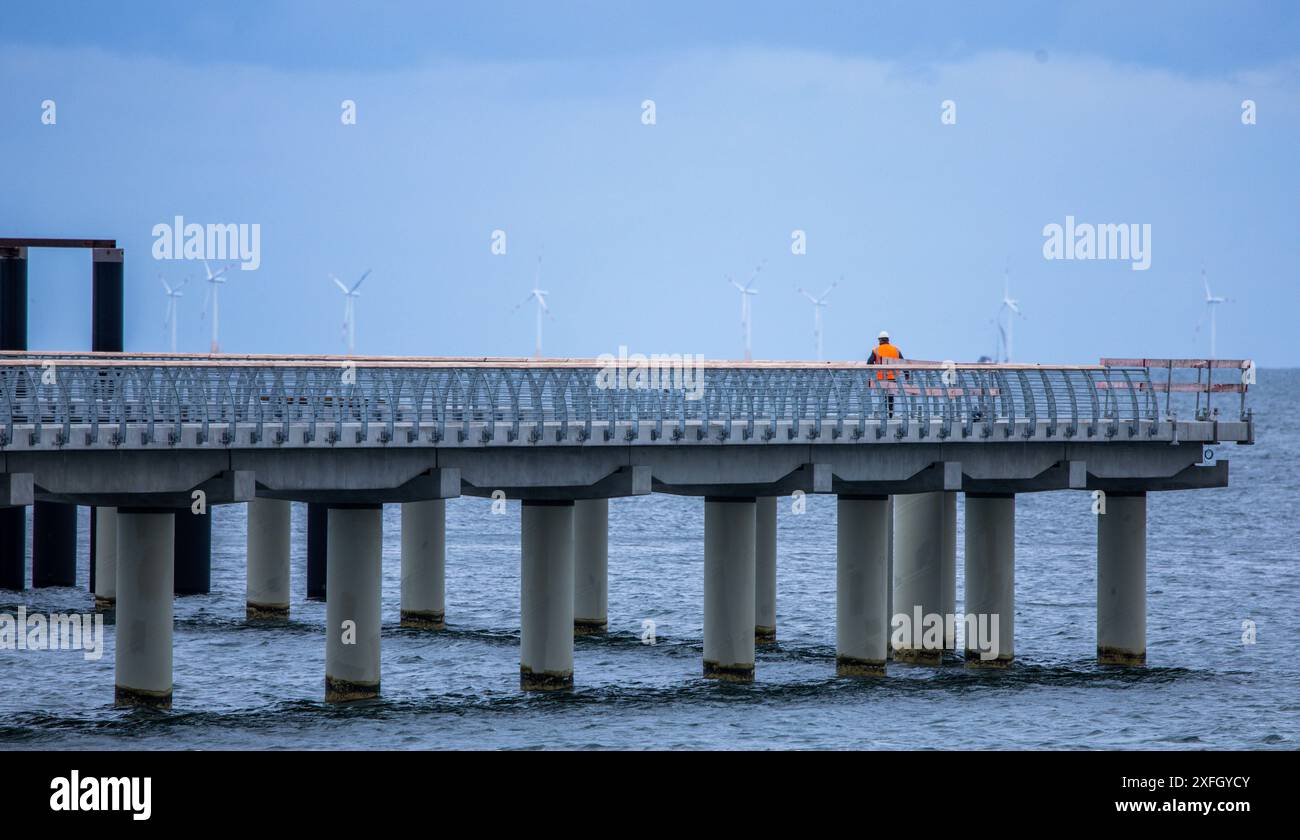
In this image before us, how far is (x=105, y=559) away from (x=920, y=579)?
1154 inches

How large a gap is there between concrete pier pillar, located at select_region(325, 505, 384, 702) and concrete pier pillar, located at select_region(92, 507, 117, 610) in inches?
901

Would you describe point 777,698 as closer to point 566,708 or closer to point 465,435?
point 566,708

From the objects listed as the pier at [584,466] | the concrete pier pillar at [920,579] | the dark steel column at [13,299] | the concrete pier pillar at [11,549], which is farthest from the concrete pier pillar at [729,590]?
the concrete pier pillar at [11,549]

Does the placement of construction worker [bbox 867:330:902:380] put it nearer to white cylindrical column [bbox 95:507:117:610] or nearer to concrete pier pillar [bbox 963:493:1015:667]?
concrete pier pillar [bbox 963:493:1015:667]

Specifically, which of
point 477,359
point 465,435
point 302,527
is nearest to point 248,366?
point 465,435

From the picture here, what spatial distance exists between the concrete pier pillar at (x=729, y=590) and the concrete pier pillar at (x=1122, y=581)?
11.3 meters

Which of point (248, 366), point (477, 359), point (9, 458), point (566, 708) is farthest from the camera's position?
point (477, 359)

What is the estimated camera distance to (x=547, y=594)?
49.8m

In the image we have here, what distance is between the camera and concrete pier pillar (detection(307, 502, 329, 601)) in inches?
2813

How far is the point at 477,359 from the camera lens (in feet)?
201

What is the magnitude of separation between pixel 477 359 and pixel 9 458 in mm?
21207

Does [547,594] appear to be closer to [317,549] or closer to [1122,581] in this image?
[1122,581]

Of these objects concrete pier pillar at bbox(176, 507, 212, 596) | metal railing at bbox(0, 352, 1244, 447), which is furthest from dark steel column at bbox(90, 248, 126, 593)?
metal railing at bbox(0, 352, 1244, 447)

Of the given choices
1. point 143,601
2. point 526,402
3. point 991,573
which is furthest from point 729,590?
point 143,601
